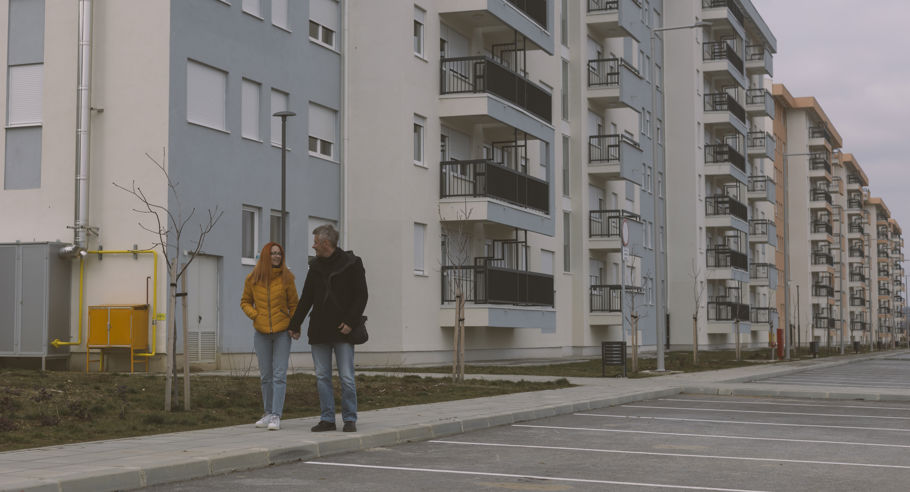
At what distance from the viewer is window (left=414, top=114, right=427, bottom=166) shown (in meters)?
31.3

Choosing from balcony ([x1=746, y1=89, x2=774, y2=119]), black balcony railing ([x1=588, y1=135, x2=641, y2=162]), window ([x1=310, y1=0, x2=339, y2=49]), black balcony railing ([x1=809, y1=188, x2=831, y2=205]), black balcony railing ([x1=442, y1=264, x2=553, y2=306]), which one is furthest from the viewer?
black balcony railing ([x1=809, y1=188, x2=831, y2=205])

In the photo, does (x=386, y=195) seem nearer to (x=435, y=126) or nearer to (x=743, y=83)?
(x=435, y=126)

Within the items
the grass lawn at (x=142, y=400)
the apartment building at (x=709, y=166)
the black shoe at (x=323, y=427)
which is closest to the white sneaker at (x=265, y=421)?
the black shoe at (x=323, y=427)

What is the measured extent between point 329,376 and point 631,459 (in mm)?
3260

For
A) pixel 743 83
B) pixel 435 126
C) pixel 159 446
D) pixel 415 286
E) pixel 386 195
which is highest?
pixel 743 83

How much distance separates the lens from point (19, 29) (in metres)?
24.6

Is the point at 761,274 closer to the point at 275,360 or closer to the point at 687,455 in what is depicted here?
the point at 687,455

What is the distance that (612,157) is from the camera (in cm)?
4512

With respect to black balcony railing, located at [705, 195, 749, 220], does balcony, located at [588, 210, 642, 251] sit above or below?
below

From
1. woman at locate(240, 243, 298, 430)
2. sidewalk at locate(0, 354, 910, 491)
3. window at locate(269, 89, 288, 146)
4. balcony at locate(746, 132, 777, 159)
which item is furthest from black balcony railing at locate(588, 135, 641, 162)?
woman at locate(240, 243, 298, 430)

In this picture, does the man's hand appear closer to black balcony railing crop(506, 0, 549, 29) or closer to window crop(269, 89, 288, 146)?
window crop(269, 89, 288, 146)

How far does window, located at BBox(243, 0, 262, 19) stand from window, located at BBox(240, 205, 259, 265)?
459 centimetres

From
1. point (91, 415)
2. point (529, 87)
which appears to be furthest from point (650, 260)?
point (91, 415)

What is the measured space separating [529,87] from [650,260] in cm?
1932
